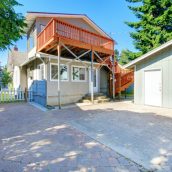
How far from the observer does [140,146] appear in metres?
4.55

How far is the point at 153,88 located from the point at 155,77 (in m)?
0.69

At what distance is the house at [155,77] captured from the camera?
10.3 meters

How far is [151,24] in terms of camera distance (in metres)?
16.8

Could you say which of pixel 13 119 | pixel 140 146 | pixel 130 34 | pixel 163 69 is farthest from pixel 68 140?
pixel 130 34

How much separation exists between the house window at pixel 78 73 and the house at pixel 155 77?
3.82 meters

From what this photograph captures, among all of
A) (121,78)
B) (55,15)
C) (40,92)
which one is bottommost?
(40,92)

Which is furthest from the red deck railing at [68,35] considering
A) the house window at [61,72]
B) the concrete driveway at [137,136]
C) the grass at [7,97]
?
the concrete driveway at [137,136]

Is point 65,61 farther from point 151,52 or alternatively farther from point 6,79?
point 6,79

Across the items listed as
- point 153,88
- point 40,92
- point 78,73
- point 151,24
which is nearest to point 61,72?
point 78,73

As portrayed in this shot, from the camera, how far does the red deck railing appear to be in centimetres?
1049

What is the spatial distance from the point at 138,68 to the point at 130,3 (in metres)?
8.85

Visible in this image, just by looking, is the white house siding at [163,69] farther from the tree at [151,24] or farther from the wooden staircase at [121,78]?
the tree at [151,24]

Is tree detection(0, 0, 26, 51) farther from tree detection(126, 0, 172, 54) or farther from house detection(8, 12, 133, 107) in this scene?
tree detection(126, 0, 172, 54)

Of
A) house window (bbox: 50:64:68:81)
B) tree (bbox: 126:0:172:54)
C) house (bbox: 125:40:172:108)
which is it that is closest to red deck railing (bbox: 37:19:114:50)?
house window (bbox: 50:64:68:81)
